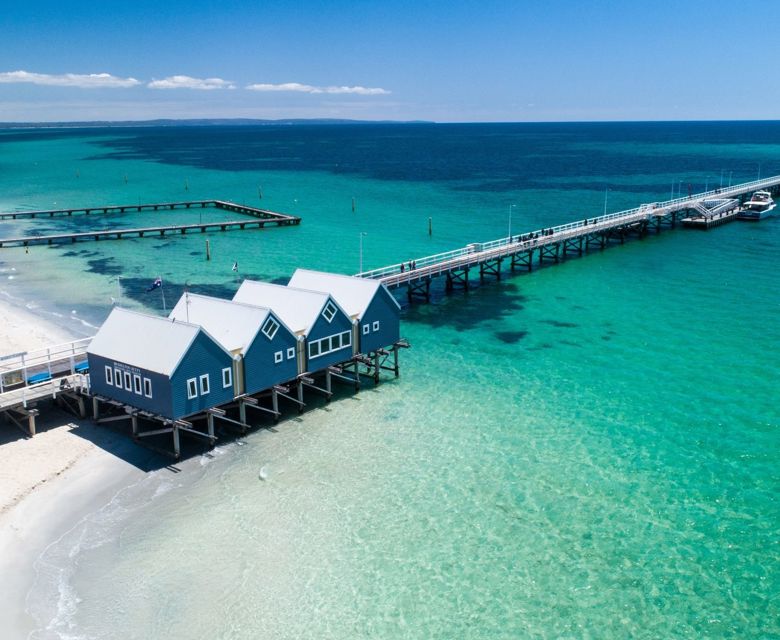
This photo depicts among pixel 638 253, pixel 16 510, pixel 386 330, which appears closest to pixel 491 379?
pixel 386 330

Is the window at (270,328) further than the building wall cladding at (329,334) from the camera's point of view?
No

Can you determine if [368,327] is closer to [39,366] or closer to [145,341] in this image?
[145,341]

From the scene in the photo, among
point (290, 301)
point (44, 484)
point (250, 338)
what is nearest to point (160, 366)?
point (250, 338)

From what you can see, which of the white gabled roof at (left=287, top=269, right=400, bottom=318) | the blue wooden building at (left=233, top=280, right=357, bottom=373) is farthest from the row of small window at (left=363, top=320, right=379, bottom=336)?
the blue wooden building at (left=233, top=280, right=357, bottom=373)

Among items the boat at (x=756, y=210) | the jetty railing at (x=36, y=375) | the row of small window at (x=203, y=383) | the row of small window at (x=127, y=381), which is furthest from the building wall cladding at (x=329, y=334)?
the boat at (x=756, y=210)

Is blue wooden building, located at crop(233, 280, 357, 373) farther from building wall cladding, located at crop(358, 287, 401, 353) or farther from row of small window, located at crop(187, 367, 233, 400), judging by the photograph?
row of small window, located at crop(187, 367, 233, 400)

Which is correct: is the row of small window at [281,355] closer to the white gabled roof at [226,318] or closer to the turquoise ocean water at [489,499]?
the white gabled roof at [226,318]
